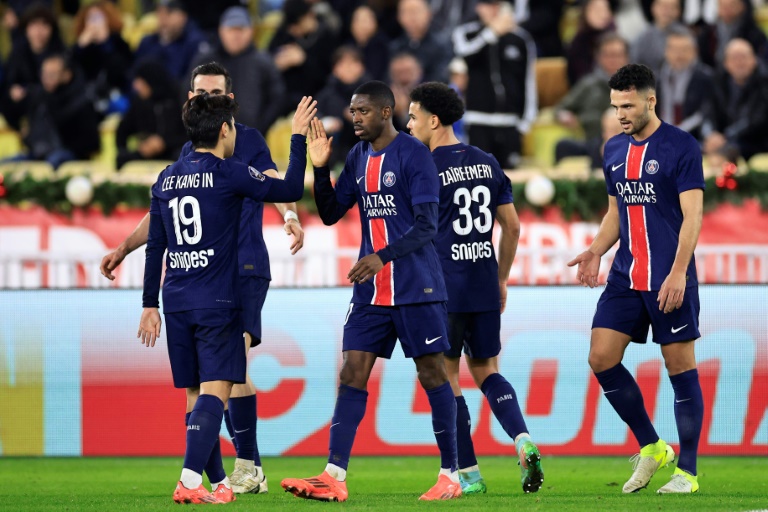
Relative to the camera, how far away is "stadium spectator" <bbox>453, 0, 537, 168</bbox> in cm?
1406

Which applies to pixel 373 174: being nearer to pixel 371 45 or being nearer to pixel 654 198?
pixel 654 198

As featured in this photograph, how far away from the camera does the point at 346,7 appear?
16.4 meters

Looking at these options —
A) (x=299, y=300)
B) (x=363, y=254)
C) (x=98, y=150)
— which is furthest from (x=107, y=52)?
(x=363, y=254)

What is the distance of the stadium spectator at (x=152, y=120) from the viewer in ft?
48.6

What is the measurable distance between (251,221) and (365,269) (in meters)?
1.35

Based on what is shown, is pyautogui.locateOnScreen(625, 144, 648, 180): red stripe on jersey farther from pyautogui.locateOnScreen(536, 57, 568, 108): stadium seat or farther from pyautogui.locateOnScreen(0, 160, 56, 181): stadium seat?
pyautogui.locateOnScreen(536, 57, 568, 108): stadium seat

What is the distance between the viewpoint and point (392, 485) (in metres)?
8.15

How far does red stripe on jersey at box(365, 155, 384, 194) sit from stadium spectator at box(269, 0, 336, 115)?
8.05 meters

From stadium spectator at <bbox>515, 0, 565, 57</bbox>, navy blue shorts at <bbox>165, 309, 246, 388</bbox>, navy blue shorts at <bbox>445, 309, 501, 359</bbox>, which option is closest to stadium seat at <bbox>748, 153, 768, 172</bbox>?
stadium spectator at <bbox>515, 0, 565, 57</bbox>

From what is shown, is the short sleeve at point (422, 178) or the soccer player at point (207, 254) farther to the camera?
the short sleeve at point (422, 178)

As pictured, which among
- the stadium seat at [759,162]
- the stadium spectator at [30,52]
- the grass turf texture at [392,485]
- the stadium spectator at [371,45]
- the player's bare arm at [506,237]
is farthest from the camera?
the stadium spectator at [30,52]

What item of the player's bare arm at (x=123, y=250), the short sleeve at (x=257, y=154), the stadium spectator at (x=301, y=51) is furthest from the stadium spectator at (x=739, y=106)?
the player's bare arm at (x=123, y=250)

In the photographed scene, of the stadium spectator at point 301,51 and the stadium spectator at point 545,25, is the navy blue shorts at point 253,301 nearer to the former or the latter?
the stadium spectator at point 301,51

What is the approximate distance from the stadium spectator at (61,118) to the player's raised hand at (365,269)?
390 inches
